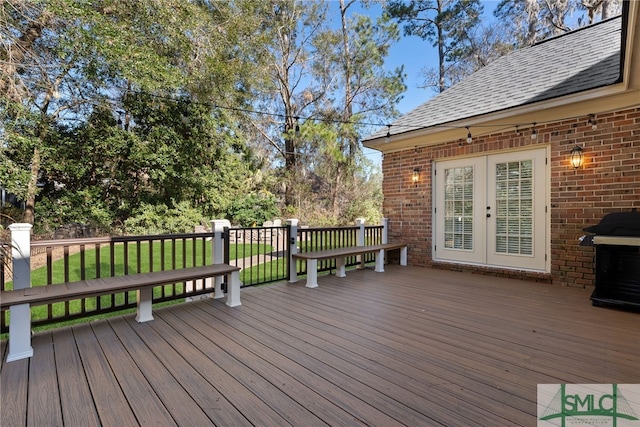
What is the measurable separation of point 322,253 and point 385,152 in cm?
295

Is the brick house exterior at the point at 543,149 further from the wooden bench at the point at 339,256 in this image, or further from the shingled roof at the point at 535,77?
the wooden bench at the point at 339,256

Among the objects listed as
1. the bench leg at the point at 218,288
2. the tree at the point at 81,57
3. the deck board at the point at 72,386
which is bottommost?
the deck board at the point at 72,386

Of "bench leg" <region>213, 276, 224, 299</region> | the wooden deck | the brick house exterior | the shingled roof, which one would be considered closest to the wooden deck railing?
"bench leg" <region>213, 276, 224, 299</region>

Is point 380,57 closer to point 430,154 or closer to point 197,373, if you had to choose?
point 430,154

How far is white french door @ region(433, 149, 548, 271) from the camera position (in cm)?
467

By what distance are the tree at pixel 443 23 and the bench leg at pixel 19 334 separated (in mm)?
14958

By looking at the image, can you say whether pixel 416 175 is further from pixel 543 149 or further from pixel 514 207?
pixel 543 149

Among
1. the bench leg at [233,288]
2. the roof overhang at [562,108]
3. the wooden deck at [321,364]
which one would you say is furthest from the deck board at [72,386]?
the roof overhang at [562,108]

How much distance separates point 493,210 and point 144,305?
5.12 metres

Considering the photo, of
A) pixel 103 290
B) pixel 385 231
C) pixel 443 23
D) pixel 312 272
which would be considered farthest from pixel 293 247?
pixel 443 23

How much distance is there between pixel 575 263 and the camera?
169 inches

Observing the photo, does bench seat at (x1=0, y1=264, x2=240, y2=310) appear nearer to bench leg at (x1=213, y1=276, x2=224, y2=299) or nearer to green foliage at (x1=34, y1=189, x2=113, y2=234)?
bench leg at (x1=213, y1=276, x2=224, y2=299)

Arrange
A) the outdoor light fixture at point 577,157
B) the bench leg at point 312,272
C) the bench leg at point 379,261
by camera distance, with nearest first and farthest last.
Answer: the outdoor light fixture at point 577,157 → the bench leg at point 312,272 → the bench leg at point 379,261
